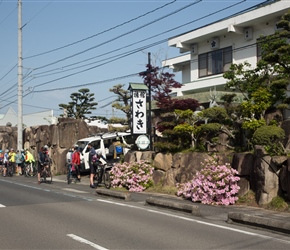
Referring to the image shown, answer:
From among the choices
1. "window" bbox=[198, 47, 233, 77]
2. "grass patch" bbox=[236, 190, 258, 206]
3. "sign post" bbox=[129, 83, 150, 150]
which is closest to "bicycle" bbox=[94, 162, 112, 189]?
"sign post" bbox=[129, 83, 150, 150]

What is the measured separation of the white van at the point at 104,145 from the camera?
909 inches

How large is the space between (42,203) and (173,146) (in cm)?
638

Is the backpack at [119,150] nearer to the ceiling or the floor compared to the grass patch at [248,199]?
nearer to the ceiling

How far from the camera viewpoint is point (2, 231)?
850cm

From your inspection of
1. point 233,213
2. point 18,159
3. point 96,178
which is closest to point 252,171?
point 233,213

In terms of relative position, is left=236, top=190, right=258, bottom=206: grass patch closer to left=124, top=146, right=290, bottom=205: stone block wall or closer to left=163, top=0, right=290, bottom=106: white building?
left=124, top=146, right=290, bottom=205: stone block wall

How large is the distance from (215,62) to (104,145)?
9161 mm

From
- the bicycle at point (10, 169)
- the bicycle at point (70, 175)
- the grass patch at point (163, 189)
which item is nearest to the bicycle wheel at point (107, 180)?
the grass patch at point (163, 189)

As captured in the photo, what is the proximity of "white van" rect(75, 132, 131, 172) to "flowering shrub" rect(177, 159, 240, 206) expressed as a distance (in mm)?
9731

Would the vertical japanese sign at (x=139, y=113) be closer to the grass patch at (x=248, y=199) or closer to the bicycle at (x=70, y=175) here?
the bicycle at (x=70, y=175)

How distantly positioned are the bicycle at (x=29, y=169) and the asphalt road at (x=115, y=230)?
15.1 meters

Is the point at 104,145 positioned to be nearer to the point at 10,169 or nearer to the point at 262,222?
the point at 10,169

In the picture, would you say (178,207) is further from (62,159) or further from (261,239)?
(62,159)

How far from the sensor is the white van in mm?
23078
